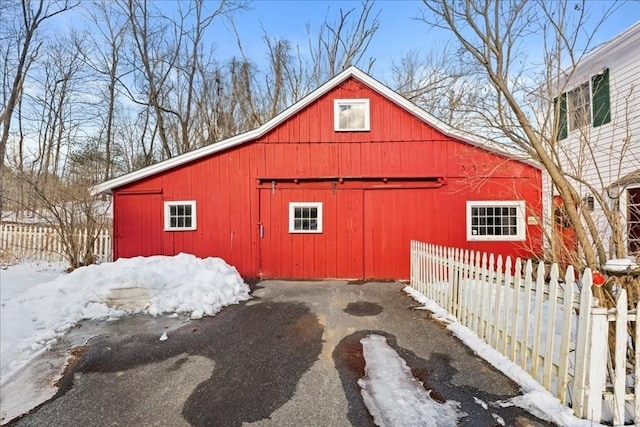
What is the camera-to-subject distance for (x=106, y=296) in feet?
19.7

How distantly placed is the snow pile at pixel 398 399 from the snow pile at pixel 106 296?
3.30 m

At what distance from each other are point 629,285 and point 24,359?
21.4 ft

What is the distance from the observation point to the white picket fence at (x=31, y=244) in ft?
36.9

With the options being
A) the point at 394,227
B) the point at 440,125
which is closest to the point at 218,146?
the point at 394,227

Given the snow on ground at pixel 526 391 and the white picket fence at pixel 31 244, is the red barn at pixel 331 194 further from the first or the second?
the snow on ground at pixel 526 391

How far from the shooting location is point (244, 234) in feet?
29.7

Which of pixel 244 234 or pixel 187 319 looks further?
pixel 244 234

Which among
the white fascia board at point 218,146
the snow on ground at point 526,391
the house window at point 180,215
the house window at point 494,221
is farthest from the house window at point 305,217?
the snow on ground at point 526,391

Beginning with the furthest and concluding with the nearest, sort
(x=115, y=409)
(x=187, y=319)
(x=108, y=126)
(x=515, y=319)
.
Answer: (x=108, y=126), (x=187, y=319), (x=515, y=319), (x=115, y=409)

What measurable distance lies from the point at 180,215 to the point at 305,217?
3.39m

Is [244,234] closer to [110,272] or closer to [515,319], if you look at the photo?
[110,272]

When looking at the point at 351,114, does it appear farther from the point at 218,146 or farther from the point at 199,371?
the point at 199,371

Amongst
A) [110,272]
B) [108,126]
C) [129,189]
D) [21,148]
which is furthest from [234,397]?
[21,148]

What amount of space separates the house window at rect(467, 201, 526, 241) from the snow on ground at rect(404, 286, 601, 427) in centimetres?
473
